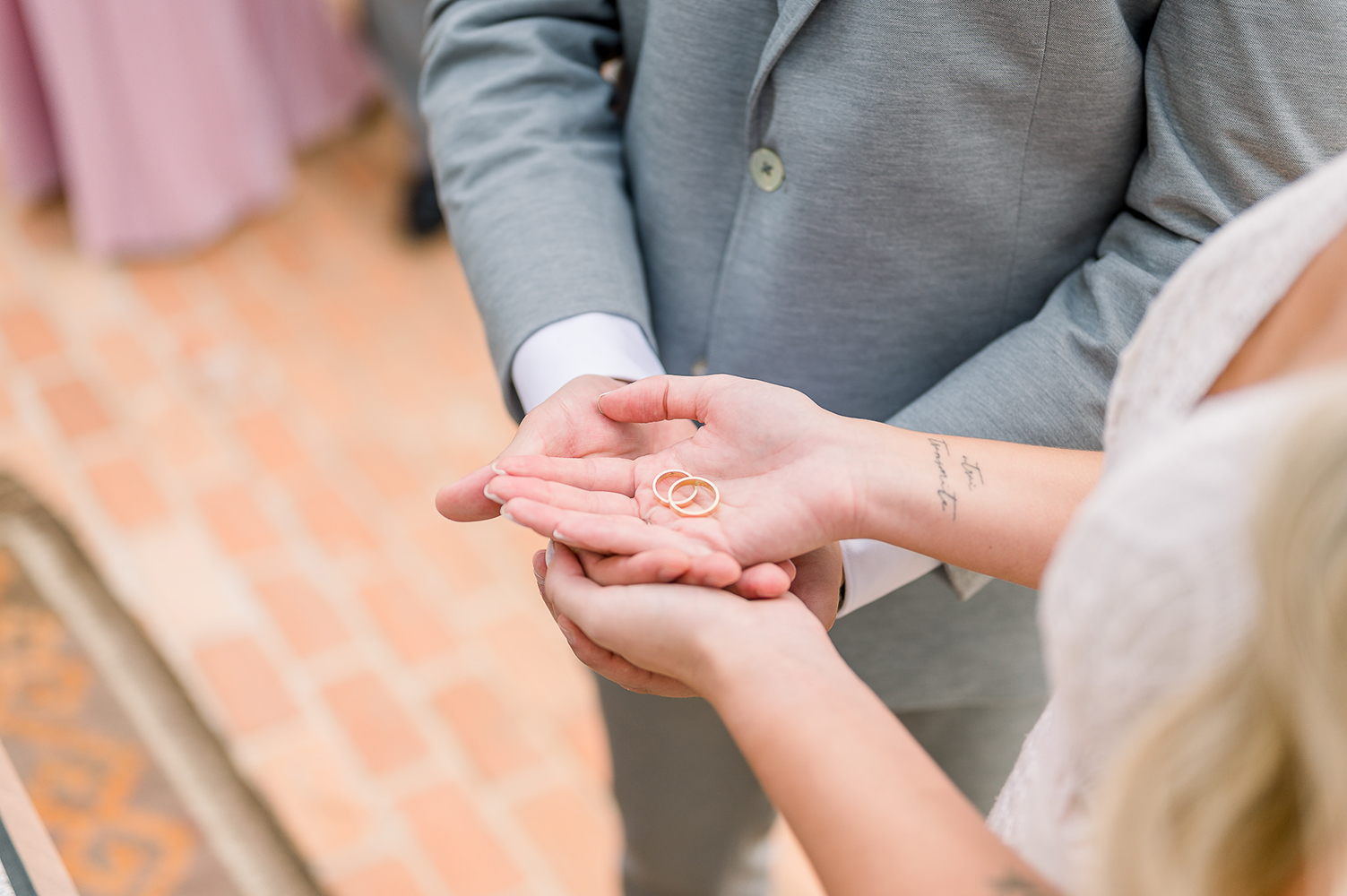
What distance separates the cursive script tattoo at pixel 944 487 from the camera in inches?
32.1

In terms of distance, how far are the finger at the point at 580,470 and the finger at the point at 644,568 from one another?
0.27ft

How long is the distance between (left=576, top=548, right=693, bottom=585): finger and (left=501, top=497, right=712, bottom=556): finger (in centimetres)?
1

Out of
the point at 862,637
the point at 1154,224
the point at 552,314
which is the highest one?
the point at 1154,224

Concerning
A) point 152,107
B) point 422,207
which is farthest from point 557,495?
point 152,107

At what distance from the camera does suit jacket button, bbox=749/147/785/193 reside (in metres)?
0.88

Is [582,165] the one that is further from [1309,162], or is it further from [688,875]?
[688,875]

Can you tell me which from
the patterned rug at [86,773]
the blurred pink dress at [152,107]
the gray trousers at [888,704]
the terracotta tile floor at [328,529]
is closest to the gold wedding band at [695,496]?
the gray trousers at [888,704]

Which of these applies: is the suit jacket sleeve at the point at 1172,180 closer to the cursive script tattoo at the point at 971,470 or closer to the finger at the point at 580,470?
the cursive script tattoo at the point at 971,470

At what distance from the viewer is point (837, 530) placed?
0.82m

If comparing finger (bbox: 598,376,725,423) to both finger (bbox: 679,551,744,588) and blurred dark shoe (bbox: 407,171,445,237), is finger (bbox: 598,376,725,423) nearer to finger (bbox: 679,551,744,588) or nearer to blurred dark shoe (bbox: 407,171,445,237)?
finger (bbox: 679,551,744,588)

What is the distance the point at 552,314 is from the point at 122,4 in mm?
2009

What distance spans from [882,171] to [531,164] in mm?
354

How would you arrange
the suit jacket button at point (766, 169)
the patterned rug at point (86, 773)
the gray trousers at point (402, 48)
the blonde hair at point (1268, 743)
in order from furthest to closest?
the gray trousers at point (402, 48) < the patterned rug at point (86, 773) < the suit jacket button at point (766, 169) < the blonde hair at point (1268, 743)

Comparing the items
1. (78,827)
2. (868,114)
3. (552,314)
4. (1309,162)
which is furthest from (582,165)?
(78,827)
